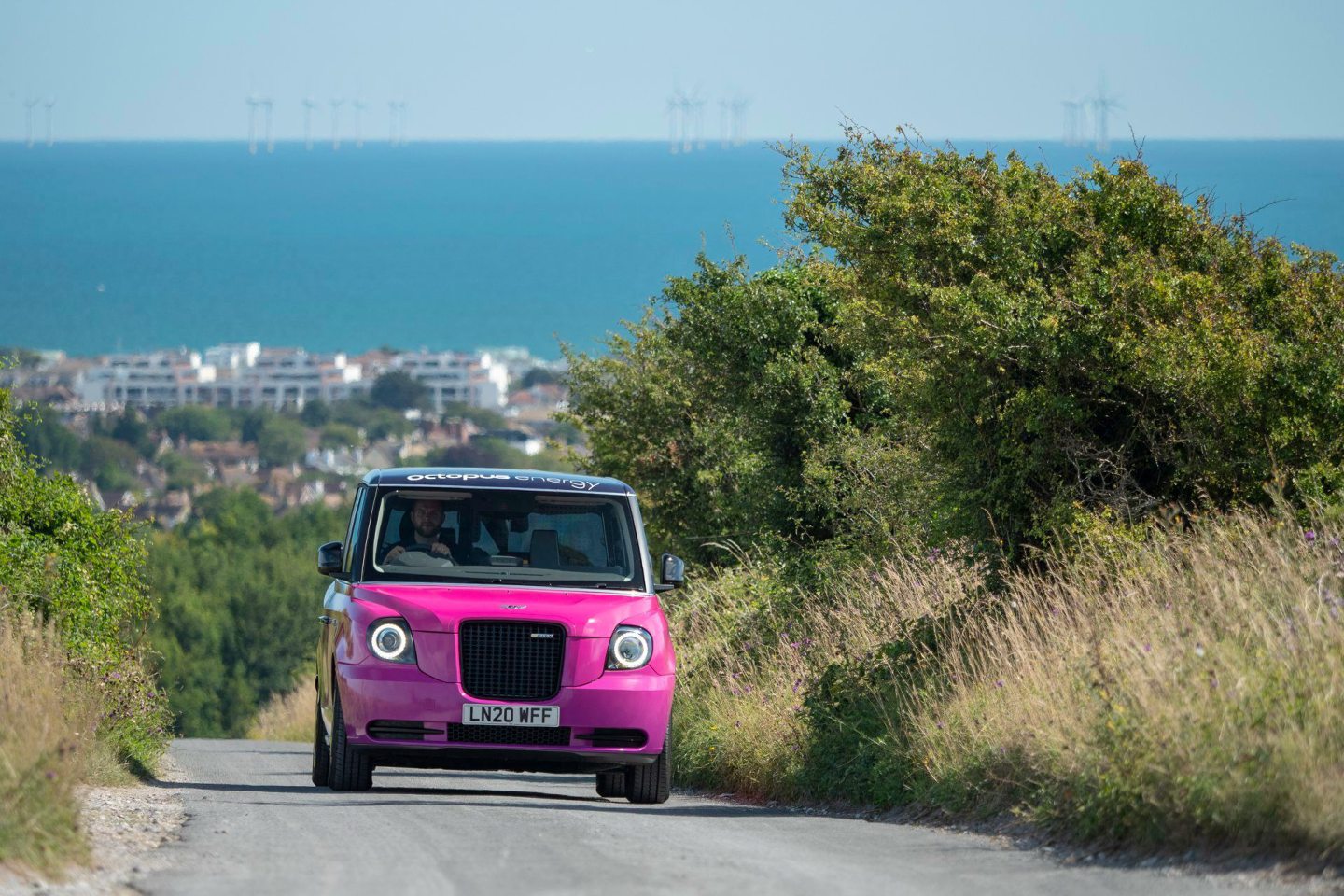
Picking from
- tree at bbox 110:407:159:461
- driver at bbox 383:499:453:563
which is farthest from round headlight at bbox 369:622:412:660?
tree at bbox 110:407:159:461

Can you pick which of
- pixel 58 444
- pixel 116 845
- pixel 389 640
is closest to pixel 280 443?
pixel 58 444

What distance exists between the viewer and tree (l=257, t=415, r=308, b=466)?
7308 inches

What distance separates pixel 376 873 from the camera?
25.9 ft

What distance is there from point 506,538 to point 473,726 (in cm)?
147

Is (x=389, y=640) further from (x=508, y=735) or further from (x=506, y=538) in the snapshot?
(x=506, y=538)

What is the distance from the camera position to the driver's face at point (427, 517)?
11.9 metres

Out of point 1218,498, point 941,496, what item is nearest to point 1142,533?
point 1218,498

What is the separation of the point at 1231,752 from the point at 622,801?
5334 mm

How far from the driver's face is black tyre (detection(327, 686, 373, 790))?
1.15 metres

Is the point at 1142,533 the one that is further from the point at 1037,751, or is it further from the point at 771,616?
the point at 771,616

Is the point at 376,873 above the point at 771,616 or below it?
above

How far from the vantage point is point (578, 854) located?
856 cm

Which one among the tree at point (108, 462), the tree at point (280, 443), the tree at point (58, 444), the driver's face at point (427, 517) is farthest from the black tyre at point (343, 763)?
the tree at point (280, 443)

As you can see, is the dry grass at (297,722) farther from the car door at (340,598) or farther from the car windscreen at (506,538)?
the car windscreen at (506,538)
